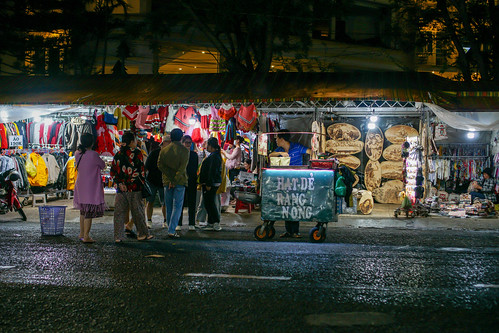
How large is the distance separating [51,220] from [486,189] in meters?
11.7

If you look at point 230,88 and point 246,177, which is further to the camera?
point 246,177

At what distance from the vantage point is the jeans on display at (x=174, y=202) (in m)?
9.84

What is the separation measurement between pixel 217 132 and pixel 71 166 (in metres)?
5.41

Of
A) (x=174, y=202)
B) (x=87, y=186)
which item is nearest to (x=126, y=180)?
(x=87, y=186)

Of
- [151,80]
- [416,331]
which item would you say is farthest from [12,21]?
[416,331]

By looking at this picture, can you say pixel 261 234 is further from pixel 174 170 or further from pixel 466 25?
pixel 466 25

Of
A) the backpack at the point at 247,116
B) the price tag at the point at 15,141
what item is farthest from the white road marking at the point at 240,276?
the price tag at the point at 15,141

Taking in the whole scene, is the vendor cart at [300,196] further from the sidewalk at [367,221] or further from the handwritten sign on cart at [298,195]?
the sidewalk at [367,221]

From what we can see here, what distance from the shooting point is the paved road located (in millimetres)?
4508

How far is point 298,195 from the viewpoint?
9.27m

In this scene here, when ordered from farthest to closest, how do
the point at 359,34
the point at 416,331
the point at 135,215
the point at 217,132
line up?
the point at 359,34 < the point at 217,132 < the point at 135,215 < the point at 416,331

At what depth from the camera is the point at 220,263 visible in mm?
7035

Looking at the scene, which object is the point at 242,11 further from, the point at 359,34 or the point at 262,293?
the point at 262,293

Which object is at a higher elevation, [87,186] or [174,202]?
[87,186]
